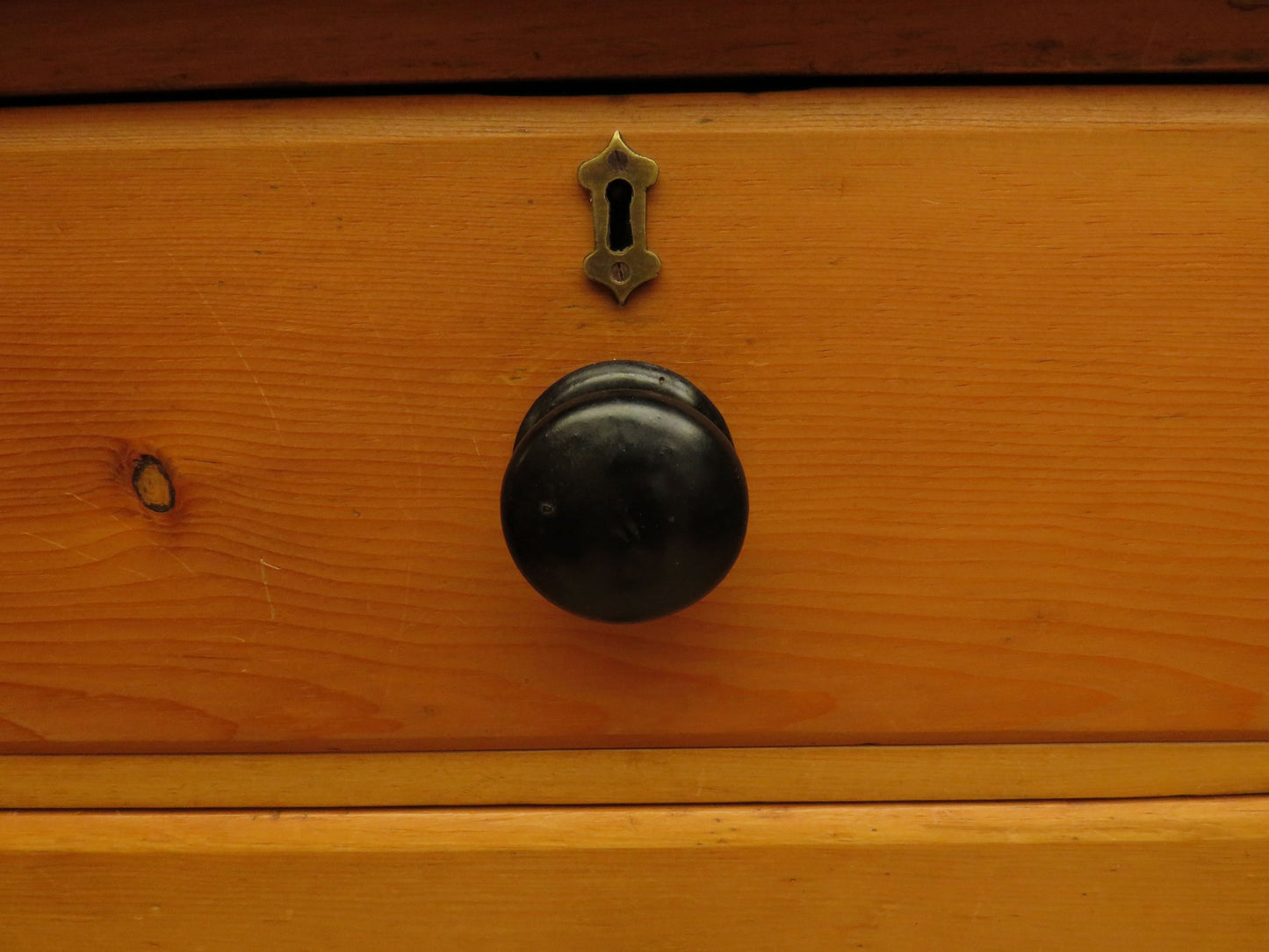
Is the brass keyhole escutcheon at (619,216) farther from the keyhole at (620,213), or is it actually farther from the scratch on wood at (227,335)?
the scratch on wood at (227,335)

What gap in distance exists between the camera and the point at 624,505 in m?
0.24

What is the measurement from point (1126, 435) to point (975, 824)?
183mm

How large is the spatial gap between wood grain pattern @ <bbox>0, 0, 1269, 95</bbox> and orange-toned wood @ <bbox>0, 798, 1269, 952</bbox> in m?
0.31

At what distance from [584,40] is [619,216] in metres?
0.07

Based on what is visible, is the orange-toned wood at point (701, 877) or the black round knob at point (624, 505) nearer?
the black round knob at point (624, 505)

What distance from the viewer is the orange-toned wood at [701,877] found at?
0.35 meters

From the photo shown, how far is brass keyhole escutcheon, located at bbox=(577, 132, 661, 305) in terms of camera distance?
301 mm

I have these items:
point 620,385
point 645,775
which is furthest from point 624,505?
point 645,775

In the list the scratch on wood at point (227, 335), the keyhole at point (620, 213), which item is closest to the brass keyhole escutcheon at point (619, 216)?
the keyhole at point (620, 213)

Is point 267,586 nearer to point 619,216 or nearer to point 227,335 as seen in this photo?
point 227,335

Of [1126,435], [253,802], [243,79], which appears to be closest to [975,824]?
[1126,435]

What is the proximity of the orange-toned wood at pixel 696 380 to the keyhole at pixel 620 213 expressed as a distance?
0.04 ft

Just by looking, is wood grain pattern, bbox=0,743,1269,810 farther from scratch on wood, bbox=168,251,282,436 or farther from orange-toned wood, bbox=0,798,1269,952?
scratch on wood, bbox=168,251,282,436

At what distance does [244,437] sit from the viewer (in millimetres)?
318
